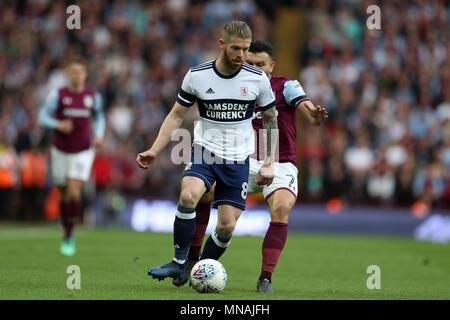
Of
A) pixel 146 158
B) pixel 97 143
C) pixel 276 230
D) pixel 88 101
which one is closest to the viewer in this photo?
pixel 146 158

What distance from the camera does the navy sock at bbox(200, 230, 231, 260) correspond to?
26.0ft

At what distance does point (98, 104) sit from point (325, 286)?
213 inches

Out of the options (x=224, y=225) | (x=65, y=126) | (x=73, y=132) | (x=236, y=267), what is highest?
(x=65, y=126)

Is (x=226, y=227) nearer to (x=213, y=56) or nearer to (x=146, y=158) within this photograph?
(x=146, y=158)

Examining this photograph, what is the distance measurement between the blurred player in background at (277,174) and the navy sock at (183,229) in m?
0.33

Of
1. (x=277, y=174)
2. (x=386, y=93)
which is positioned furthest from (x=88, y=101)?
(x=386, y=93)

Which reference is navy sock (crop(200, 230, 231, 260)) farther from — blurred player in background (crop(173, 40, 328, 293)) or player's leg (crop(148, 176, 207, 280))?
player's leg (crop(148, 176, 207, 280))

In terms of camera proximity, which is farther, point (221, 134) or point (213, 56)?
point (213, 56)

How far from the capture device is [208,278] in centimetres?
741

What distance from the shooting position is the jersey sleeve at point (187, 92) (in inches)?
302

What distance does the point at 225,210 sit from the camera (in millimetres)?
7781

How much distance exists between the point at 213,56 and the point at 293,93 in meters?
13.5

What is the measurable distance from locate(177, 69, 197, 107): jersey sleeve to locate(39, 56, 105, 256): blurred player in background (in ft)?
14.9
